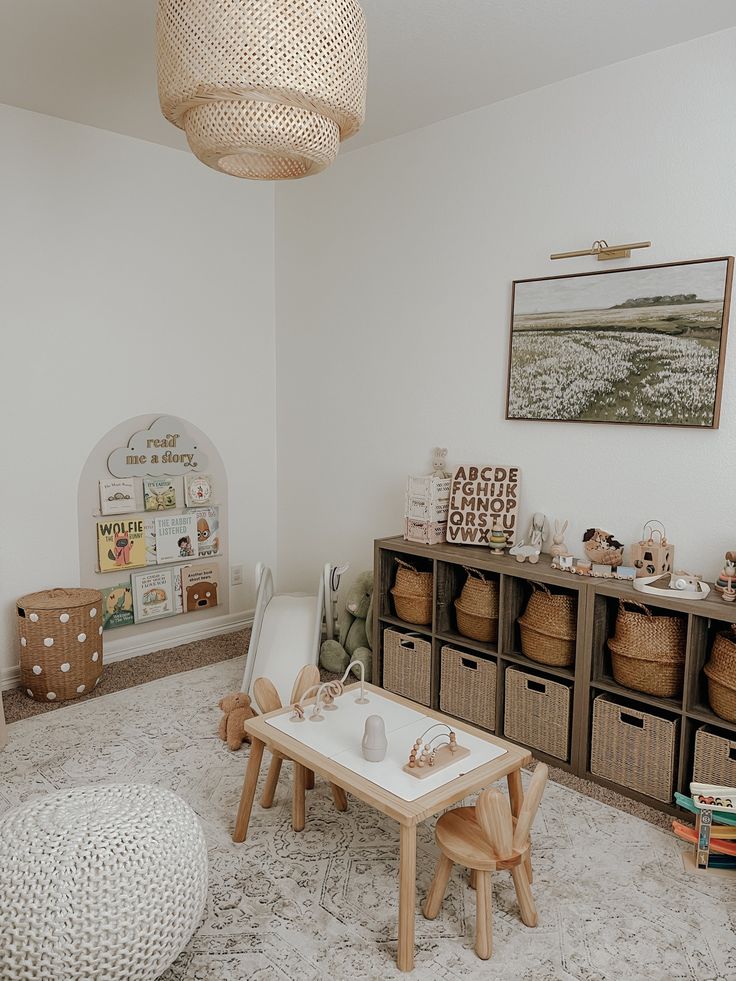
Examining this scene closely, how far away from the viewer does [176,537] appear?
13.0ft

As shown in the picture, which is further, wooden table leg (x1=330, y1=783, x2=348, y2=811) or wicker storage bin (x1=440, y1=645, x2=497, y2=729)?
wicker storage bin (x1=440, y1=645, x2=497, y2=729)

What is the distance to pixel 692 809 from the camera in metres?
2.25

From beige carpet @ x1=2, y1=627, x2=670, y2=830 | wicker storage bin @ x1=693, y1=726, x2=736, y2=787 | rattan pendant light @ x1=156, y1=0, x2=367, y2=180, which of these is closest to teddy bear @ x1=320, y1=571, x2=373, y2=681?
beige carpet @ x1=2, y1=627, x2=670, y2=830

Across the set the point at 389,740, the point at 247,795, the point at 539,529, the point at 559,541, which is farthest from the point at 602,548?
the point at 247,795

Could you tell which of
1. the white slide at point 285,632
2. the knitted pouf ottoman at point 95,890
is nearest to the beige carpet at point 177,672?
the white slide at point 285,632

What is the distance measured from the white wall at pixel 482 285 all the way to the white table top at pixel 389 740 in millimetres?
1124

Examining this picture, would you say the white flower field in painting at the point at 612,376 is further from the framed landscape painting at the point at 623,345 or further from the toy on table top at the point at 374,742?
A: the toy on table top at the point at 374,742

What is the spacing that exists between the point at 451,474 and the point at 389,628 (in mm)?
759

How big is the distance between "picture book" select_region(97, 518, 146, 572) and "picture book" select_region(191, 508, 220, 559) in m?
0.34

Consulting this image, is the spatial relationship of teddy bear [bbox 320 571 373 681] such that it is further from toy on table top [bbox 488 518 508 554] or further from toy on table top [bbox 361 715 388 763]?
toy on table top [bbox 361 715 388 763]

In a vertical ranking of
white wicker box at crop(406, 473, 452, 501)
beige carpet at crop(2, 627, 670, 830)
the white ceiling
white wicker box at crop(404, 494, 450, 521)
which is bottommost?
beige carpet at crop(2, 627, 670, 830)

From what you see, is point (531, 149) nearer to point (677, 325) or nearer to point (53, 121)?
point (677, 325)

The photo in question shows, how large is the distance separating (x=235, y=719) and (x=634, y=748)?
4.81 ft

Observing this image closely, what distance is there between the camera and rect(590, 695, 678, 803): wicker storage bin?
245cm
